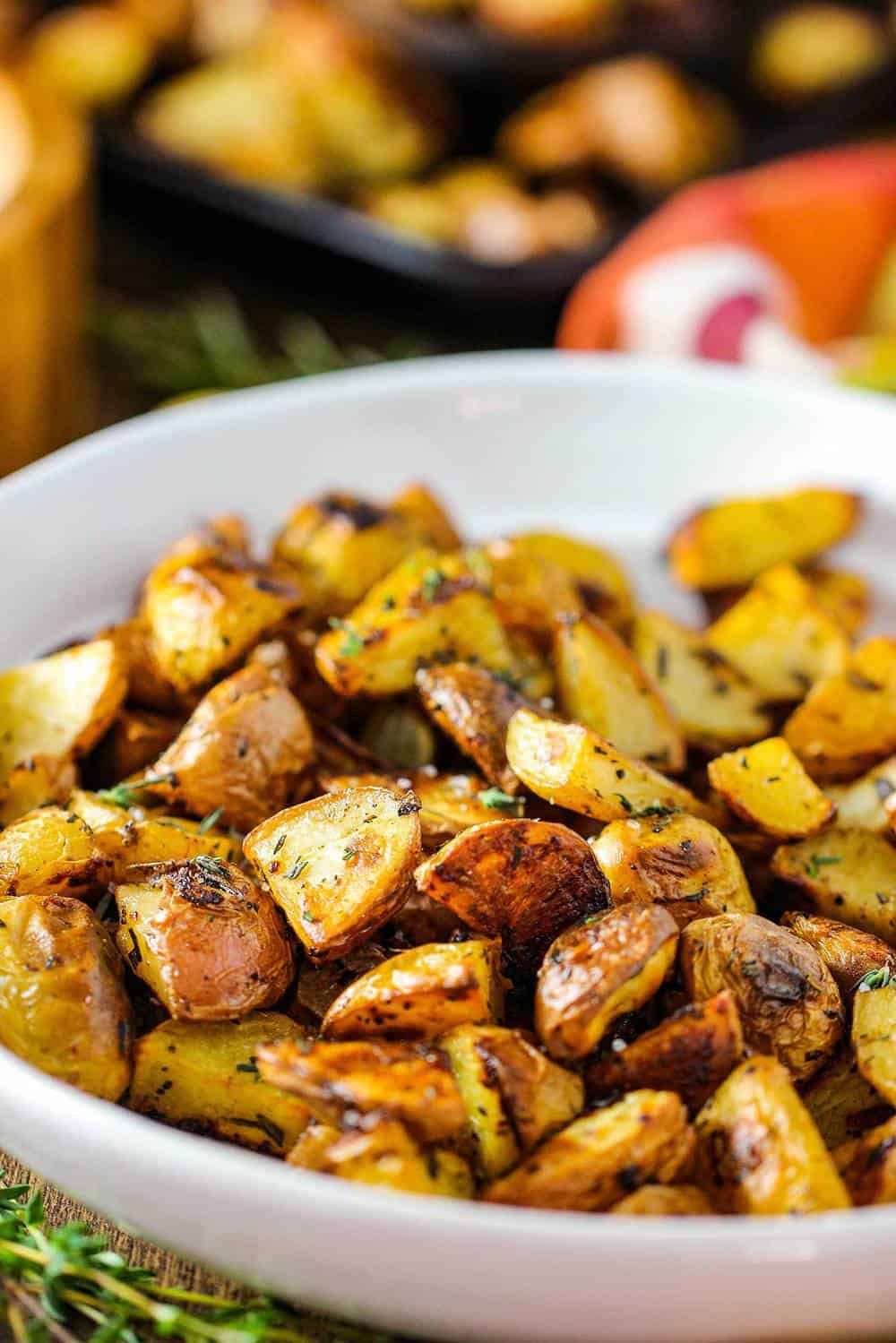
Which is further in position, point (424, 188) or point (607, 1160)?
point (424, 188)

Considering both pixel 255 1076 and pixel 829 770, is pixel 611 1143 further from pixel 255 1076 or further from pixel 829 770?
pixel 829 770

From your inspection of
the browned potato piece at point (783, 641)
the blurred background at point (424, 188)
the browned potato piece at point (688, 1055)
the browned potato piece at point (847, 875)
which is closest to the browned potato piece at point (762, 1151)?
the browned potato piece at point (688, 1055)

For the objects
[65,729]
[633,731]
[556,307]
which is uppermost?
[65,729]

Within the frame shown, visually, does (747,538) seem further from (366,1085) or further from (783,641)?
(366,1085)

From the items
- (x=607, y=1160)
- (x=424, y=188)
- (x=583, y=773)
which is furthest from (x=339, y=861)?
(x=424, y=188)

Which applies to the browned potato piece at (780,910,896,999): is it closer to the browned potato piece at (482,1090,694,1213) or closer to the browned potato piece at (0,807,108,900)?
the browned potato piece at (482,1090,694,1213)

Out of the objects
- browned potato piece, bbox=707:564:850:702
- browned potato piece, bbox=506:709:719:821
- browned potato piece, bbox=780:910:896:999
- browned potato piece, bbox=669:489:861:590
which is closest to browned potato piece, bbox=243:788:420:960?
browned potato piece, bbox=506:709:719:821

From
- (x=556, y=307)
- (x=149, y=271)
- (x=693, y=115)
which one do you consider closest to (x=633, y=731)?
(x=556, y=307)
